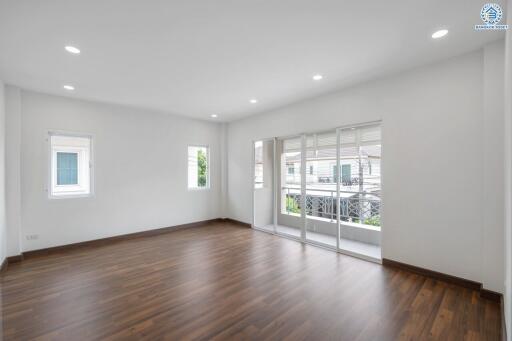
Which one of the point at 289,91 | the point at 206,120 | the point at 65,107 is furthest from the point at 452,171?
the point at 65,107

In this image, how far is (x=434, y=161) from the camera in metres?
3.11

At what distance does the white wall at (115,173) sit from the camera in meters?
4.09

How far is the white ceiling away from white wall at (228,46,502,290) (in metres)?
0.29

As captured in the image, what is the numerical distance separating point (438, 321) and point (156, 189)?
5356 millimetres

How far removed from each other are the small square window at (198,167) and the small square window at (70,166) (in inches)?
87.3

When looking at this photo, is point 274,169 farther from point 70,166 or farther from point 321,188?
point 70,166

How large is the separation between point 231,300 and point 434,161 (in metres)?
3.14

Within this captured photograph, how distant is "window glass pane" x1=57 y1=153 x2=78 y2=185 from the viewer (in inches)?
174

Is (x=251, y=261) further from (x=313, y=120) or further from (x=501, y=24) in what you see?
(x=501, y=24)

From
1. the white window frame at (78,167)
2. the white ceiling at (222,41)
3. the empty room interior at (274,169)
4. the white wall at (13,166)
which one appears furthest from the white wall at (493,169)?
the white wall at (13,166)

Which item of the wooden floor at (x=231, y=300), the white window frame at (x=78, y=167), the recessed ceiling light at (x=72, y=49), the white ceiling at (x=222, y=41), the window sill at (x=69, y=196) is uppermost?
the white ceiling at (x=222, y=41)

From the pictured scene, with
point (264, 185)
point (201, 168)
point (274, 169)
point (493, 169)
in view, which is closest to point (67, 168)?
point (201, 168)

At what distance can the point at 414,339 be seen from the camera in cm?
201

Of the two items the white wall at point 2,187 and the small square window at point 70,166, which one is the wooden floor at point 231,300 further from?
the small square window at point 70,166
